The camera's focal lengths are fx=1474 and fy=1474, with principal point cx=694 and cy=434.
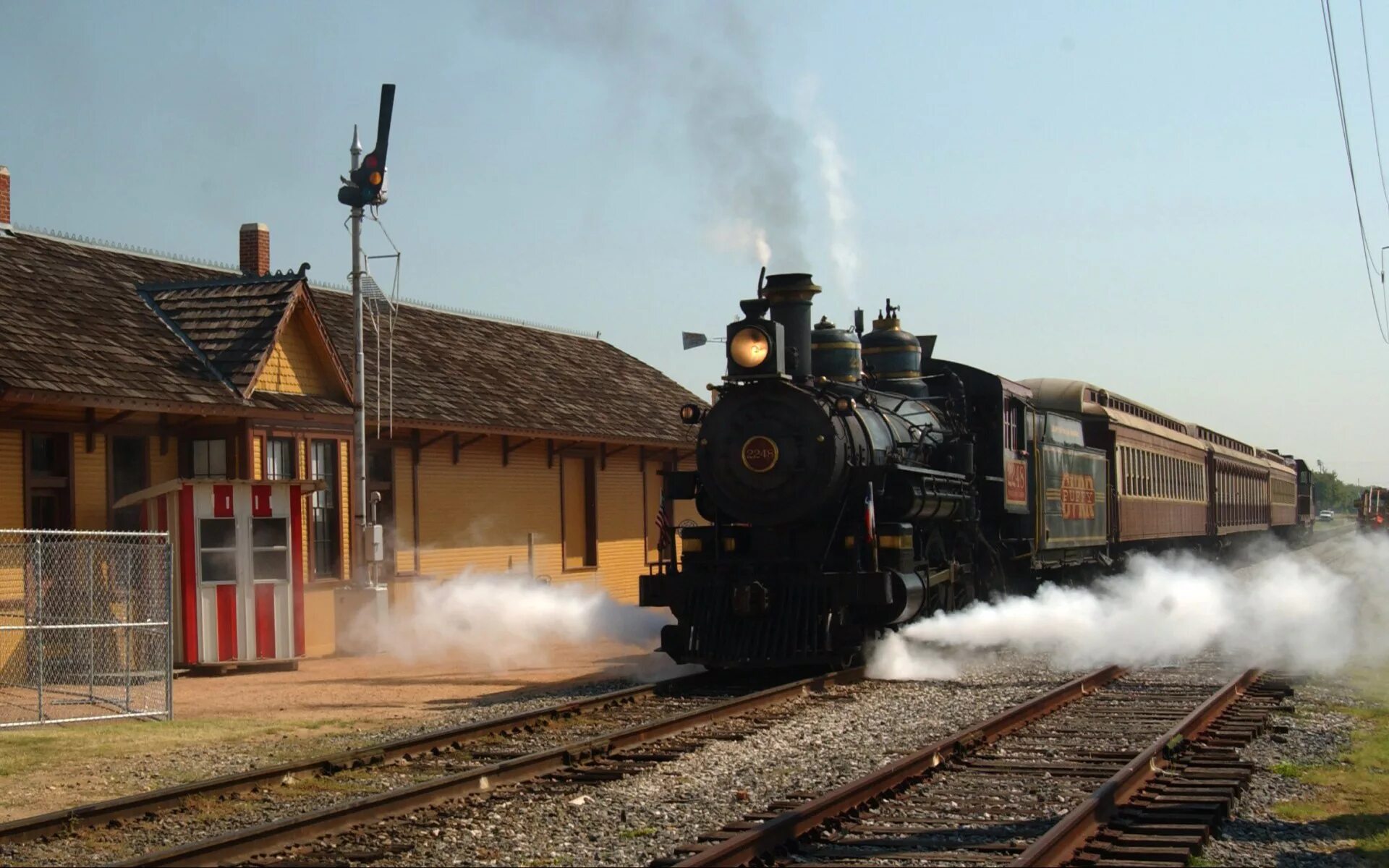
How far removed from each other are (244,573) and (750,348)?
22.3 feet

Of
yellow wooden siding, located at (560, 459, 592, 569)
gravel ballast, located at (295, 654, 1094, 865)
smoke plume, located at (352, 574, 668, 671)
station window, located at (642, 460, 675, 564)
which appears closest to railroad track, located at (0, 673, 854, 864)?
gravel ballast, located at (295, 654, 1094, 865)

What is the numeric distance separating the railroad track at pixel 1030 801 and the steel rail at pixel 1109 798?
0.01 metres

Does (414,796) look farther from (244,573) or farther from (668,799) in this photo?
(244,573)

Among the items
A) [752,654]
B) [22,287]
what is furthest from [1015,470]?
[22,287]

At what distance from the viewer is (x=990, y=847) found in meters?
7.09

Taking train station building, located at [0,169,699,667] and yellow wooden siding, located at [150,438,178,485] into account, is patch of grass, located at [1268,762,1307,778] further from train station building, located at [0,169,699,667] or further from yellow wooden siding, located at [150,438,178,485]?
yellow wooden siding, located at [150,438,178,485]

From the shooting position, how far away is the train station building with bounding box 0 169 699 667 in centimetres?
1673

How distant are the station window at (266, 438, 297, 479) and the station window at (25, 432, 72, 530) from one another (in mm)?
2937

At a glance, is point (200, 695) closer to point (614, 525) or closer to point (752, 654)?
point (752, 654)

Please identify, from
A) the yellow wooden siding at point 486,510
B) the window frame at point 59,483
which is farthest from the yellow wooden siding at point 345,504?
the window frame at point 59,483

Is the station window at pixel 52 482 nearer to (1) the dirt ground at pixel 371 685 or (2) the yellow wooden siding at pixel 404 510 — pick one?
(1) the dirt ground at pixel 371 685

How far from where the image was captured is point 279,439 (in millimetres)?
19812

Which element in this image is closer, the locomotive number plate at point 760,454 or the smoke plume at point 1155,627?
the locomotive number plate at point 760,454

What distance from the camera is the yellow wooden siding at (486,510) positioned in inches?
932
